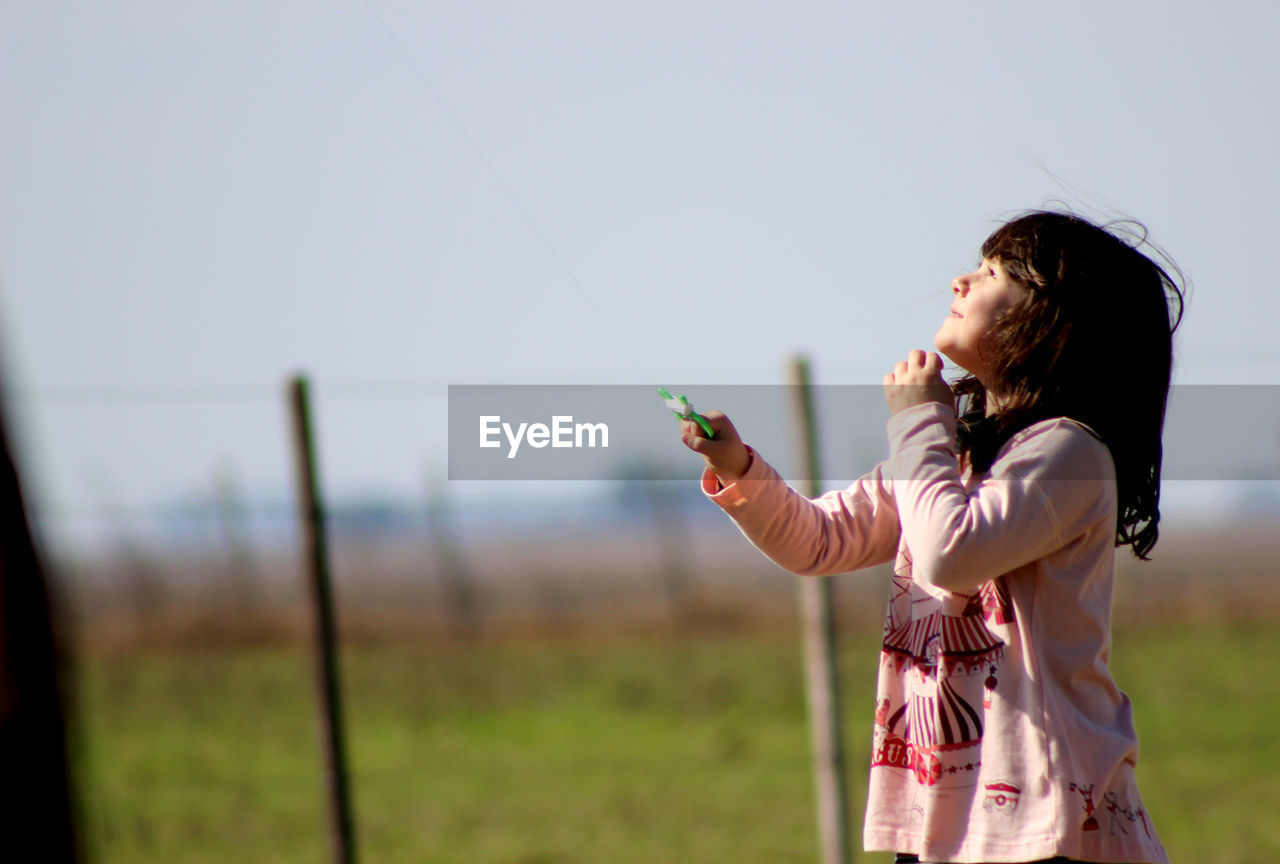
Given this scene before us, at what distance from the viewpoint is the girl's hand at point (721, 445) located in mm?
1732

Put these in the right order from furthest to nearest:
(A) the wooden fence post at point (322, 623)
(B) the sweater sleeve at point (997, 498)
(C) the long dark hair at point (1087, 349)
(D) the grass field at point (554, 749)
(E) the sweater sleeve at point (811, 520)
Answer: (D) the grass field at point (554, 749) → (A) the wooden fence post at point (322, 623) → (E) the sweater sleeve at point (811, 520) → (C) the long dark hair at point (1087, 349) → (B) the sweater sleeve at point (997, 498)

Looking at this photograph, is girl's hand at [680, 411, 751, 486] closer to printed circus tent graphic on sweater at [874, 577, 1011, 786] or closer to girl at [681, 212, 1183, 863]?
girl at [681, 212, 1183, 863]

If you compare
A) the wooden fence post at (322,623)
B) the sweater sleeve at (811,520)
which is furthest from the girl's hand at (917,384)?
the wooden fence post at (322,623)

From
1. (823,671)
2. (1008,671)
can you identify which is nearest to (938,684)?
(1008,671)

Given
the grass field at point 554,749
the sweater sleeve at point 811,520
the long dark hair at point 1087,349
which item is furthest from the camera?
the grass field at point 554,749

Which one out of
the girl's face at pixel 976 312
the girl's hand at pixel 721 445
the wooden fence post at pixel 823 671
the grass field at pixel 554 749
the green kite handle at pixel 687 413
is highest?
the girl's face at pixel 976 312

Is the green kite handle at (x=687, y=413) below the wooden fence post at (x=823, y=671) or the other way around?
the other way around

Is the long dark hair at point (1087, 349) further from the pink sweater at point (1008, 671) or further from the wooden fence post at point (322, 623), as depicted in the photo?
the wooden fence post at point (322, 623)

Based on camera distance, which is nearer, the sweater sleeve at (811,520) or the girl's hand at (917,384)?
the girl's hand at (917,384)

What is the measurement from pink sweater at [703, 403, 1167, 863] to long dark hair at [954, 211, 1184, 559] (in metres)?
0.06

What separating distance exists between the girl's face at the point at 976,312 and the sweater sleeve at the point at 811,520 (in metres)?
0.22

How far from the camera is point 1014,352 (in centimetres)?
169

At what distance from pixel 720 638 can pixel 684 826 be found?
2646 mm

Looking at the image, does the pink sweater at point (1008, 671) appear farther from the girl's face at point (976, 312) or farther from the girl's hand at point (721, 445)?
the girl's hand at point (721, 445)
